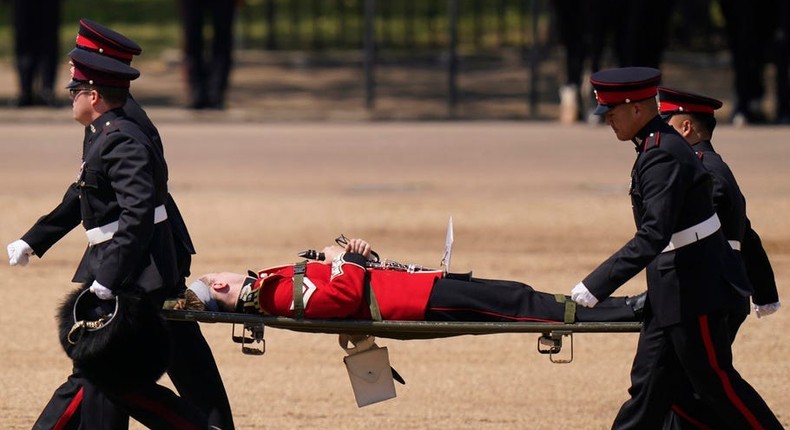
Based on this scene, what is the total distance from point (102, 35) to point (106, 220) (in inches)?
29.4

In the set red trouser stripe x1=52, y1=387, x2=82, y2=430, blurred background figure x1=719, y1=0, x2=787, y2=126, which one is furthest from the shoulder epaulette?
blurred background figure x1=719, y1=0, x2=787, y2=126

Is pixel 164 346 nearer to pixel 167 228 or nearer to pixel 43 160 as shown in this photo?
pixel 167 228

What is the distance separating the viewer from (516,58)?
27.1 meters

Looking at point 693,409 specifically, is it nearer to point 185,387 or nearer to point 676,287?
point 676,287

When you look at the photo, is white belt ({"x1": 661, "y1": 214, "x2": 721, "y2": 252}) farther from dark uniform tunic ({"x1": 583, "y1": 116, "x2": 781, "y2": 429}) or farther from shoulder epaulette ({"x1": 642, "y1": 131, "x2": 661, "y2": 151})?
shoulder epaulette ({"x1": 642, "y1": 131, "x2": 661, "y2": 151})

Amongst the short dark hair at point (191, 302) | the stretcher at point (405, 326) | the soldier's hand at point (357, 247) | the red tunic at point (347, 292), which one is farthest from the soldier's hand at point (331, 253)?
the short dark hair at point (191, 302)

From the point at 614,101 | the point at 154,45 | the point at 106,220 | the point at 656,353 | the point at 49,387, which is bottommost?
the point at 154,45

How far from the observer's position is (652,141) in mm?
5574

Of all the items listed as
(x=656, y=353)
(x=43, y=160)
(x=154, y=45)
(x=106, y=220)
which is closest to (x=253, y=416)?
(x=106, y=220)

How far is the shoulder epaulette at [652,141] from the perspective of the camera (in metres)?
5.55

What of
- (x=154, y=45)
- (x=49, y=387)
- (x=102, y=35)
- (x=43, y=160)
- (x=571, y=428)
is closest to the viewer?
(x=102, y=35)

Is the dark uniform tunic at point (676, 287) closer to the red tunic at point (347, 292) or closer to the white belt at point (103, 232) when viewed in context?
the red tunic at point (347, 292)

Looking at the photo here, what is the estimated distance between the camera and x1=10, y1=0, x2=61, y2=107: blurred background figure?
68.6 feet

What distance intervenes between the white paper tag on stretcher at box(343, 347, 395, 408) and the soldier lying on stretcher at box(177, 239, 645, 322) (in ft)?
0.64
